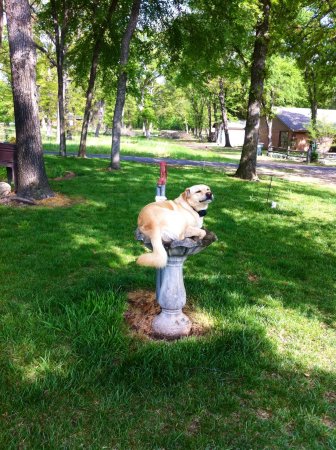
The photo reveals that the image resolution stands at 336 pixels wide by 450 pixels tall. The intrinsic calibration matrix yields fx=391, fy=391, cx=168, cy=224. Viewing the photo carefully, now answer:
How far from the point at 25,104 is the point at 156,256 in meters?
7.33

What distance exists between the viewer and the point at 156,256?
3561 millimetres

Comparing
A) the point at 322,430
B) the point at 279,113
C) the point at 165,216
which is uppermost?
the point at 279,113

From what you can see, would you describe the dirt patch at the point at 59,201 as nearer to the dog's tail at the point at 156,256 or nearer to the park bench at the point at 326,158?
the dog's tail at the point at 156,256

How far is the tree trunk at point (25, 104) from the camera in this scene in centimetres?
894

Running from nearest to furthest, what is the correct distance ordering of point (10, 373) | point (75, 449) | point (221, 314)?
point (75, 449)
point (10, 373)
point (221, 314)

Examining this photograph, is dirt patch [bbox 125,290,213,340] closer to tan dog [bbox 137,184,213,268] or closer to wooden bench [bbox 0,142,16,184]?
tan dog [bbox 137,184,213,268]

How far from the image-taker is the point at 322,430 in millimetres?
2949

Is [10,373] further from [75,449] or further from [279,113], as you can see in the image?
[279,113]

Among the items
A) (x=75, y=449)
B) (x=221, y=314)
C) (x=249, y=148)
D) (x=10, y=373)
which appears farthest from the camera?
(x=249, y=148)

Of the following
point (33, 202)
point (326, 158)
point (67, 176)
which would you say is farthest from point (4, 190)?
point (326, 158)

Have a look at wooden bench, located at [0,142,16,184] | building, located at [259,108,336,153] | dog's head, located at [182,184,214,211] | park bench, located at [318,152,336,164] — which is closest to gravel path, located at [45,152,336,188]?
park bench, located at [318,152,336,164]

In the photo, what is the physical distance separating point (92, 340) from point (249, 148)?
13.3m

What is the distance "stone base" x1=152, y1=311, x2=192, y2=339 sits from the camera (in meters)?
4.11

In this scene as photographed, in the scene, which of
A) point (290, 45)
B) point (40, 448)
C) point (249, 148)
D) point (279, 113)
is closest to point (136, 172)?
point (249, 148)
